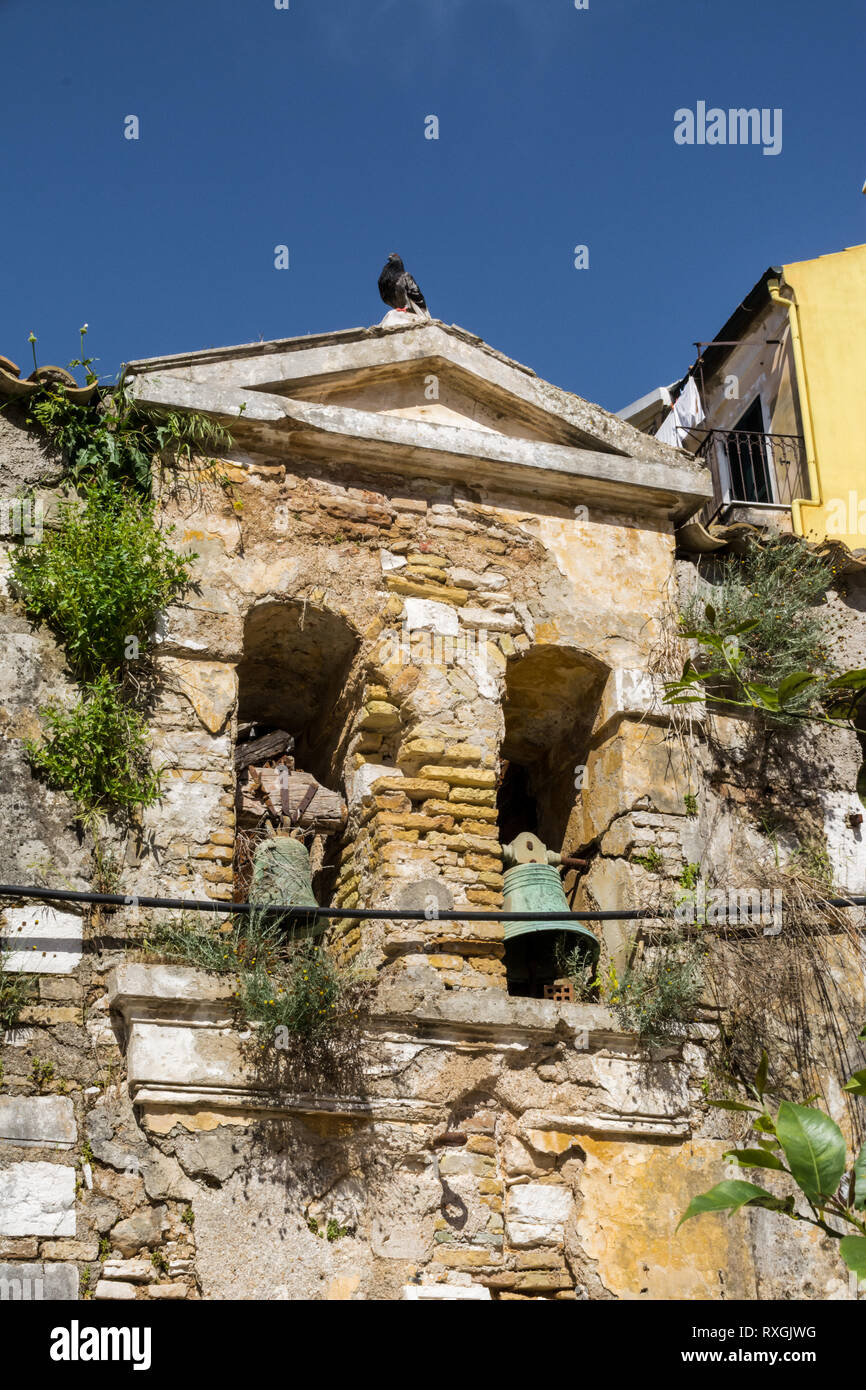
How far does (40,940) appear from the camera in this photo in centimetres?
644

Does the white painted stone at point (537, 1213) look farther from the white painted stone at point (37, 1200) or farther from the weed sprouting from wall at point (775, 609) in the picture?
the weed sprouting from wall at point (775, 609)

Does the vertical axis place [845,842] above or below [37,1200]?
above

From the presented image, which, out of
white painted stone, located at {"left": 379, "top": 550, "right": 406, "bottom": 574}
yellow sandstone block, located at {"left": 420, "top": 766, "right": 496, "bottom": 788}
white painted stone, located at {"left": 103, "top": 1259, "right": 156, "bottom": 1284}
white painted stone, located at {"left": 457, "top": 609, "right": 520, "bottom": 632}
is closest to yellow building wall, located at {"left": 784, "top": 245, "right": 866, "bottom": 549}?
white painted stone, located at {"left": 457, "top": 609, "right": 520, "bottom": 632}

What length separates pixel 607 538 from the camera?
8.38m

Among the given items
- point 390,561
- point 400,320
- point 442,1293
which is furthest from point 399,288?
point 442,1293

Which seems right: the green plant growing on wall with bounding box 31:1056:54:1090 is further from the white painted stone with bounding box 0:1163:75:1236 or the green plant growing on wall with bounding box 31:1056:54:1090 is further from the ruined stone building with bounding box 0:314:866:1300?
the white painted stone with bounding box 0:1163:75:1236

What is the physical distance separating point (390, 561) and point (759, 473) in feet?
20.3

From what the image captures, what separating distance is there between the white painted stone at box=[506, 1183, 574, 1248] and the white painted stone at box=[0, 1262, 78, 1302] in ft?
6.08

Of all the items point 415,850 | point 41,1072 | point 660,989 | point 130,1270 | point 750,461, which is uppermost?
point 750,461

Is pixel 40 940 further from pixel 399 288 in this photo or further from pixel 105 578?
pixel 399 288

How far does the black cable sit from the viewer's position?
6.29 m

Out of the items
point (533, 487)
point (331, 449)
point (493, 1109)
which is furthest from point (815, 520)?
point (493, 1109)

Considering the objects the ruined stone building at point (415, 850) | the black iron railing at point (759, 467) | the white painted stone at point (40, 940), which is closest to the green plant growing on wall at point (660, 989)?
the ruined stone building at point (415, 850)

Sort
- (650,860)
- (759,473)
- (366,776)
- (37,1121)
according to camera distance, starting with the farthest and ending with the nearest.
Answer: (759,473) → (650,860) → (366,776) → (37,1121)
